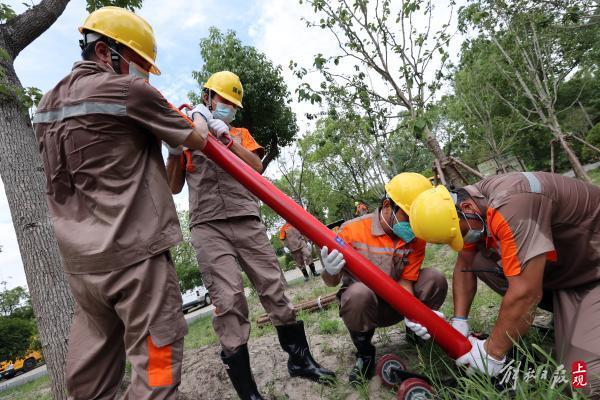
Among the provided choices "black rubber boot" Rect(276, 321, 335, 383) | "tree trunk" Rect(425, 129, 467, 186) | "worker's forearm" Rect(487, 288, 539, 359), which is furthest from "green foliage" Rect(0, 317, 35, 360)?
"worker's forearm" Rect(487, 288, 539, 359)

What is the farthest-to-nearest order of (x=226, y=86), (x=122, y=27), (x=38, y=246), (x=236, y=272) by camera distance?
(x=38, y=246), (x=226, y=86), (x=236, y=272), (x=122, y=27)

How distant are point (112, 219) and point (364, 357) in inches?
73.6

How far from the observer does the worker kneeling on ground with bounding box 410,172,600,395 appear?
200 centimetres

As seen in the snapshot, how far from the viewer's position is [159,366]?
61.0 inches

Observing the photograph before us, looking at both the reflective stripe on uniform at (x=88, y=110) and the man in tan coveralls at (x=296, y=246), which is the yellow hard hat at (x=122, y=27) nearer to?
the reflective stripe on uniform at (x=88, y=110)

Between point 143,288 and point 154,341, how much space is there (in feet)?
0.71

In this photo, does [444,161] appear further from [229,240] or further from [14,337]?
[14,337]

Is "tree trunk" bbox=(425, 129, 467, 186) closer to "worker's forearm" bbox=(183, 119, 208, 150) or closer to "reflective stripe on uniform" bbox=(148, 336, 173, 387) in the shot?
"worker's forearm" bbox=(183, 119, 208, 150)

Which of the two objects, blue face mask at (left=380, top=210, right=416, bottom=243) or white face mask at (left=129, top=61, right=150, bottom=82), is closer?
white face mask at (left=129, top=61, right=150, bottom=82)

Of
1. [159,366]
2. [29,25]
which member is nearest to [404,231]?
[159,366]

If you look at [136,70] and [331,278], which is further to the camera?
[331,278]

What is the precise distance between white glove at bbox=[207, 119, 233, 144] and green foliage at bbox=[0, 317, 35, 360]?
1489 centimetres

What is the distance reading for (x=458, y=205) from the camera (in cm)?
225

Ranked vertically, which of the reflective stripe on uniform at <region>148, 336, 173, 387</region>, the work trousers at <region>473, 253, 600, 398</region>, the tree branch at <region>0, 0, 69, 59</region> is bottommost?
the work trousers at <region>473, 253, 600, 398</region>
